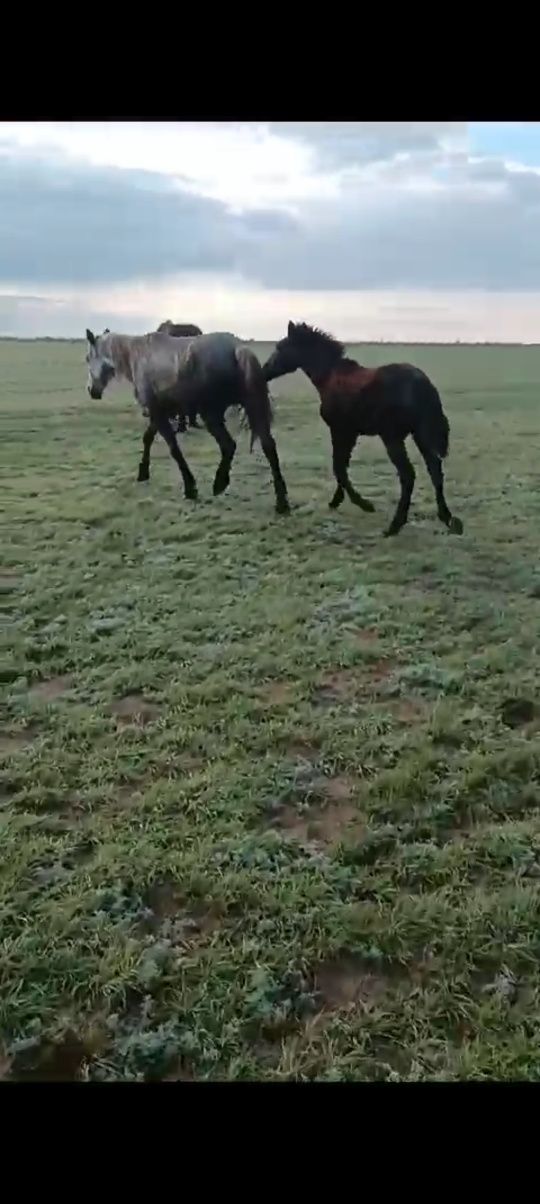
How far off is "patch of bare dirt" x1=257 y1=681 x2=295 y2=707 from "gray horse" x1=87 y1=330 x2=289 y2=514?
1.97 ft

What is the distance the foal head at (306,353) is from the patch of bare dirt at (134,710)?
958 millimetres

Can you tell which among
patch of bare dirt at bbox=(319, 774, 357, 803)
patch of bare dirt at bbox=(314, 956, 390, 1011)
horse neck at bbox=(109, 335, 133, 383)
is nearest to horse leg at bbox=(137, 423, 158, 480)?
horse neck at bbox=(109, 335, 133, 383)

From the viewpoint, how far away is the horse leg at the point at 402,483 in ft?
7.34

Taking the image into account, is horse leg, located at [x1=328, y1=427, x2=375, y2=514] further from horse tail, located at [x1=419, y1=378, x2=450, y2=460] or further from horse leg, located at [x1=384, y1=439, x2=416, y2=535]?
horse tail, located at [x1=419, y1=378, x2=450, y2=460]

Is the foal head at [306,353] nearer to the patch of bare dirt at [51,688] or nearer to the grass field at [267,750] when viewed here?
the grass field at [267,750]

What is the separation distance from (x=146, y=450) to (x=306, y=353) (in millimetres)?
504

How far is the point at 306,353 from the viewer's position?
7.07ft

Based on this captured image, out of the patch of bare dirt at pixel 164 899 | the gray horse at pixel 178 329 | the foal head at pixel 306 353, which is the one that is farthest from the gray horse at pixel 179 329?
the patch of bare dirt at pixel 164 899

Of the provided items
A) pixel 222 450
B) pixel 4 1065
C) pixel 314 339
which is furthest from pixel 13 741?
Result: pixel 314 339

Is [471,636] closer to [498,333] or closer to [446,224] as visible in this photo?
[498,333]

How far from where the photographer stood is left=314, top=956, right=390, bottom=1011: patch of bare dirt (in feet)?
4.60
